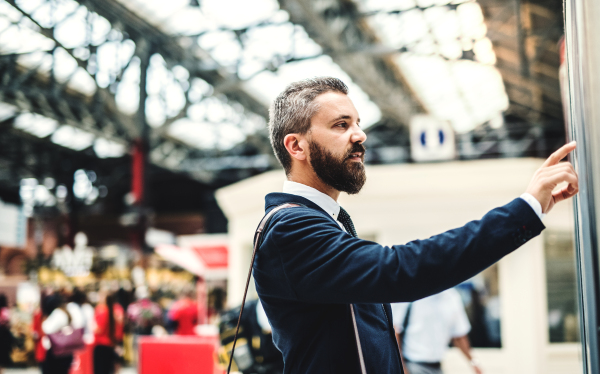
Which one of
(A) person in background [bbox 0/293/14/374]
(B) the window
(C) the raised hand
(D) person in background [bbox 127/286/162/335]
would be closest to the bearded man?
(C) the raised hand

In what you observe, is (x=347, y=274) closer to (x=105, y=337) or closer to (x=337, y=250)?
(x=337, y=250)

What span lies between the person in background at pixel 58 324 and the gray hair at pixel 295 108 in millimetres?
6768

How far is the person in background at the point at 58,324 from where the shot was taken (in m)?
7.23

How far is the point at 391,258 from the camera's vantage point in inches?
41.0

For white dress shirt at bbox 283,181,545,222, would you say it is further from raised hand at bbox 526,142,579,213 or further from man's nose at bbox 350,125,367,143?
raised hand at bbox 526,142,579,213

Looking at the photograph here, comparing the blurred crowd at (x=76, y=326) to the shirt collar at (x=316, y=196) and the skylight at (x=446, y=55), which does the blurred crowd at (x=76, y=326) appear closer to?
the shirt collar at (x=316, y=196)

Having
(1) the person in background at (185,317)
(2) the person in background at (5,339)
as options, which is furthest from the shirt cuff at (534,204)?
(1) the person in background at (185,317)

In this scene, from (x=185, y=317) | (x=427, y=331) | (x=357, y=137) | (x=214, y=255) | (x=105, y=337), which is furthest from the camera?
(x=185, y=317)

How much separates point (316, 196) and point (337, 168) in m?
0.10

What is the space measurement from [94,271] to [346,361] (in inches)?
851

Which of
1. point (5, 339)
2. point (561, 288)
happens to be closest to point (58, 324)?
point (5, 339)

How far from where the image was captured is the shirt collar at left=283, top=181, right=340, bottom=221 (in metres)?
1.37

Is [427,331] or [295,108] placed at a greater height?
[295,108]

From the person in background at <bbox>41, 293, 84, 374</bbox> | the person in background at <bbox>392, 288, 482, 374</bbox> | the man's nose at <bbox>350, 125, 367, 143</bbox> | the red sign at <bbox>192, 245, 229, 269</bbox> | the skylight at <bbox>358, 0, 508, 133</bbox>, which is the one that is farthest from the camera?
the skylight at <bbox>358, 0, 508, 133</bbox>
